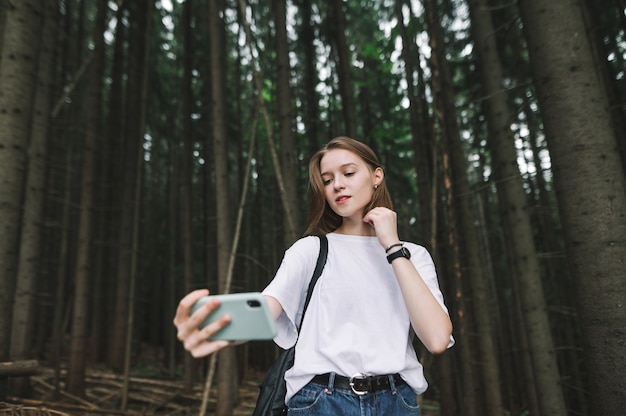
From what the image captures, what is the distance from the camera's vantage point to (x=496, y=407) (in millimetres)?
5406

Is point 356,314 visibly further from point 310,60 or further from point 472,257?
point 310,60

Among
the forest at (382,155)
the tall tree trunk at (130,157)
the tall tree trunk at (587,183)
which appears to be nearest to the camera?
the tall tree trunk at (587,183)

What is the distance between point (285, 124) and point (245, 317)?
431 cm

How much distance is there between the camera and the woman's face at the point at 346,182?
172 centimetres

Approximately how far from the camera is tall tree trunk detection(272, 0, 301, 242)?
16.4 feet

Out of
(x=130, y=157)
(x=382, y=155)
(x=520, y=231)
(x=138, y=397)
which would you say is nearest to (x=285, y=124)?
(x=520, y=231)

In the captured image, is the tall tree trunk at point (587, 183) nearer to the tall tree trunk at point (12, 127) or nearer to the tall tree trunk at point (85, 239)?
the tall tree trunk at point (12, 127)

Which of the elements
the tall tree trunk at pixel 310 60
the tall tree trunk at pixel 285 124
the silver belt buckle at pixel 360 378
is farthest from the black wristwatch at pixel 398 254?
the tall tree trunk at pixel 310 60

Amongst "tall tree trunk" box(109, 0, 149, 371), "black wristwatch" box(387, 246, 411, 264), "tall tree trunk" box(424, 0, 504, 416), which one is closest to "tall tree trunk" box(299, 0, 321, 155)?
"tall tree trunk" box(424, 0, 504, 416)

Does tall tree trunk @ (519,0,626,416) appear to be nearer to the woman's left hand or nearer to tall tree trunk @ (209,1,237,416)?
the woman's left hand

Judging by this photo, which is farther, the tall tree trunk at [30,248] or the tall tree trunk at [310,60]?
the tall tree trunk at [310,60]

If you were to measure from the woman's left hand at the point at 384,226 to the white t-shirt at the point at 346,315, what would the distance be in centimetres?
16

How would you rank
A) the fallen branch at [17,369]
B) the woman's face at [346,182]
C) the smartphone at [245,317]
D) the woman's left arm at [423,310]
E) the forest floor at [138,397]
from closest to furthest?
the smartphone at [245,317] → the woman's left arm at [423,310] → the woman's face at [346,182] → the fallen branch at [17,369] → the forest floor at [138,397]

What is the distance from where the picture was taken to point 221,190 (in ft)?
18.3
